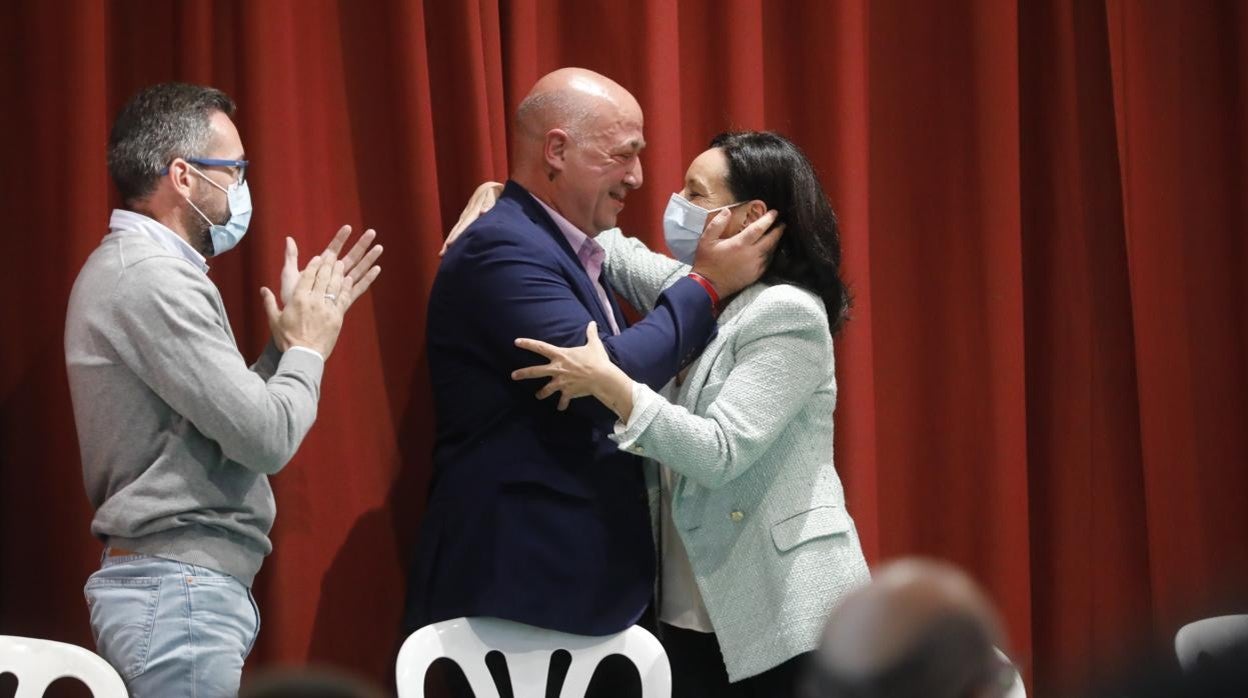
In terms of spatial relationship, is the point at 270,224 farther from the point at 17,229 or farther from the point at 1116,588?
the point at 1116,588

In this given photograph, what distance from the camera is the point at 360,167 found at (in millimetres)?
3191

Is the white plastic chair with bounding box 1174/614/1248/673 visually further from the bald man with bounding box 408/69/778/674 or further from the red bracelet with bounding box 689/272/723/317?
the red bracelet with bounding box 689/272/723/317

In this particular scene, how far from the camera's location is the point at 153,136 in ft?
8.62

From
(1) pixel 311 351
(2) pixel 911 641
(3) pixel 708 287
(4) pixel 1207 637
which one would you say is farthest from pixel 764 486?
(2) pixel 911 641

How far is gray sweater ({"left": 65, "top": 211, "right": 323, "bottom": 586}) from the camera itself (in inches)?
95.2

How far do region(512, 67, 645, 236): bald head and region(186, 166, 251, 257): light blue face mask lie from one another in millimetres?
594

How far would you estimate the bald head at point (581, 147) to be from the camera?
301 centimetres

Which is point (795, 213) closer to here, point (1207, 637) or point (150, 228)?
point (150, 228)

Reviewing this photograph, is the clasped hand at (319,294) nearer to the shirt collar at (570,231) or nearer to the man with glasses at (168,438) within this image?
the man with glasses at (168,438)

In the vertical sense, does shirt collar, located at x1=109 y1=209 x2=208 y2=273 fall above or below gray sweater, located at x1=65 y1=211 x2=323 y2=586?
above

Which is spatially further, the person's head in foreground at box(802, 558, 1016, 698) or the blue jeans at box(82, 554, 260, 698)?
the blue jeans at box(82, 554, 260, 698)

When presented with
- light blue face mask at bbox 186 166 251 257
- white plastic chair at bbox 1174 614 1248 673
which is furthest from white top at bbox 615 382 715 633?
white plastic chair at bbox 1174 614 1248 673

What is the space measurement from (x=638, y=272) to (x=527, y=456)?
579mm

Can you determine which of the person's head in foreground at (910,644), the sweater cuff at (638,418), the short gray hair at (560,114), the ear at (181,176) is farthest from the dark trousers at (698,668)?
the person's head in foreground at (910,644)
